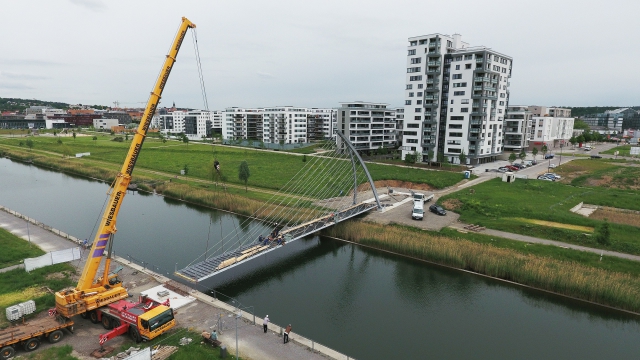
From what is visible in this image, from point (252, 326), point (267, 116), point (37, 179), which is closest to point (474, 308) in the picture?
point (252, 326)

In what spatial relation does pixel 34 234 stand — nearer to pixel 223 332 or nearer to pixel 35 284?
pixel 35 284

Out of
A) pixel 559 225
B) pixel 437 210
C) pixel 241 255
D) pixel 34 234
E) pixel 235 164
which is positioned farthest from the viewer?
pixel 235 164

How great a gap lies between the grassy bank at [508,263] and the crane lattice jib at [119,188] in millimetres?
19514

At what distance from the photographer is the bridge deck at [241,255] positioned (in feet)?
70.1

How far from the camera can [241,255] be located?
23.8 meters

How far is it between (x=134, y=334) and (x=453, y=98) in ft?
200

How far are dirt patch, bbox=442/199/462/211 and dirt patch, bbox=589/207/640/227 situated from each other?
12.1 meters

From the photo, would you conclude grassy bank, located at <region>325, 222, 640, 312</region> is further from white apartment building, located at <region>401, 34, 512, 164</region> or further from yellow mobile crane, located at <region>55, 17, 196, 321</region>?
white apartment building, located at <region>401, 34, 512, 164</region>

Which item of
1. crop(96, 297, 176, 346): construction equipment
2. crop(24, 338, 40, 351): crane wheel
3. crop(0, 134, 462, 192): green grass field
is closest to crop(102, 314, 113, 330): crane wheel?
crop(96, 297, 176, 346): construction equipment

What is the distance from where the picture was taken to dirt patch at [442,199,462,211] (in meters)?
38.2

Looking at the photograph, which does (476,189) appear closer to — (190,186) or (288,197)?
(288,197)

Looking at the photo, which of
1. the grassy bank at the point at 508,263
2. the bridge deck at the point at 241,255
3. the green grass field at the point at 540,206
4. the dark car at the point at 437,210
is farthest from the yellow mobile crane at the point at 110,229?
the green grass field at the point at 540,206

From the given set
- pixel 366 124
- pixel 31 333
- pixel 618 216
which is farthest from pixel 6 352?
pixel 366 124

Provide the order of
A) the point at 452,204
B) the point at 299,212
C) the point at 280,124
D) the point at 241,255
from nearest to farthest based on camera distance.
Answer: the point at 241,255, the point at 299,212, the point at 452,204, the point at 280,124
